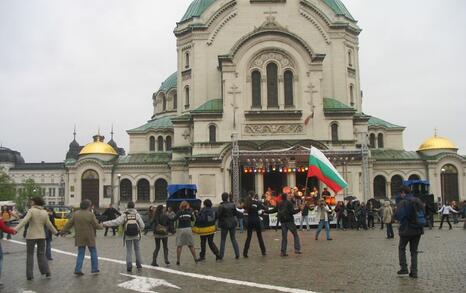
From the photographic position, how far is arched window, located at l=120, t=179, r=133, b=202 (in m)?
58.9

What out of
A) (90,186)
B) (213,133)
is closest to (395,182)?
(213,133)

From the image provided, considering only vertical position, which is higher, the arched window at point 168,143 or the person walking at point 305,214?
the arched window at point 168,143

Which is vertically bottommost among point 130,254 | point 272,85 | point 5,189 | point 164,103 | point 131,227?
point 130,254

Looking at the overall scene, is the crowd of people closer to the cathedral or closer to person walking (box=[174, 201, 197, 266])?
person walking (box=[174, 201, 197, 266])

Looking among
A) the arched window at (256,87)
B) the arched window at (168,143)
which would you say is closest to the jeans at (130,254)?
the arched window at (256,87)

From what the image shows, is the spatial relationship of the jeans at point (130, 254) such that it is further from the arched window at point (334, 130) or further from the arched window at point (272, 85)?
the arched window at point (334, 130)

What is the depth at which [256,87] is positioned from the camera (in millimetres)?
50719

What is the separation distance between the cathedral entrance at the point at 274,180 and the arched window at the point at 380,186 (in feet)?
41.5

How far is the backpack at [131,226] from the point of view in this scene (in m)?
16.1

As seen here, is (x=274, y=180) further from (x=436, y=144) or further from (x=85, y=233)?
(x=85, y=233)

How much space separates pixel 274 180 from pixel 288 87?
8.55m

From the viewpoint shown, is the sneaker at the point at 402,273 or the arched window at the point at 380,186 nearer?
the sneaker at the point at 402,273

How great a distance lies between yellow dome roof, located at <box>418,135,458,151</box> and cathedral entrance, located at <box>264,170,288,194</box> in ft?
61.7

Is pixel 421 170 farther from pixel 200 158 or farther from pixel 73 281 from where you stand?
pixel 73 281
